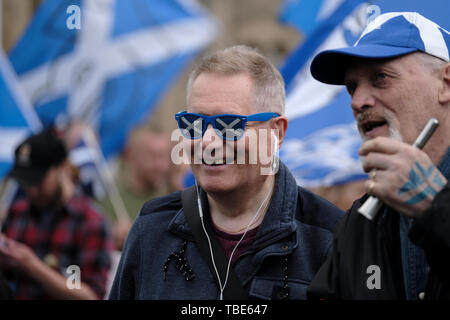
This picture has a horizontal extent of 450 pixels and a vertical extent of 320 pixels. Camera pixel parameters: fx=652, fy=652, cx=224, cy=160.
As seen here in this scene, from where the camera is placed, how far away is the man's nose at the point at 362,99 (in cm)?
213

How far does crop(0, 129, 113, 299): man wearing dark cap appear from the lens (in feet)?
13.1

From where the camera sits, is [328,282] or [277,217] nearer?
[328,282]

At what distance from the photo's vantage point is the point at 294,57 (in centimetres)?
502

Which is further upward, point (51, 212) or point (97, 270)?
point (51, 212)

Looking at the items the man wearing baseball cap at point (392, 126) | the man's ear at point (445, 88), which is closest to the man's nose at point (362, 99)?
the man wearing baseball cap at point (392, 126)

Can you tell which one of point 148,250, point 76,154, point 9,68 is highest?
point 9,68

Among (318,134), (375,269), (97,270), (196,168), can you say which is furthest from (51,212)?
(375,269)

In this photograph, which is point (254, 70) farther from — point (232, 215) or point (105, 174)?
point (105, 174)

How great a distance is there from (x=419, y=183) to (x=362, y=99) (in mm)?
464

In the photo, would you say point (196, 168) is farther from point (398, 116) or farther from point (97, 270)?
point (97, 270)

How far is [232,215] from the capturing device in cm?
270

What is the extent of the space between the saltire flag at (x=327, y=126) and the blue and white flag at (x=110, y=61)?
2497 mm

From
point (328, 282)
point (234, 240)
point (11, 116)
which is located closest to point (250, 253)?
point (234, 240)

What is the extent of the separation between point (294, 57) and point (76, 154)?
10.3 feet
